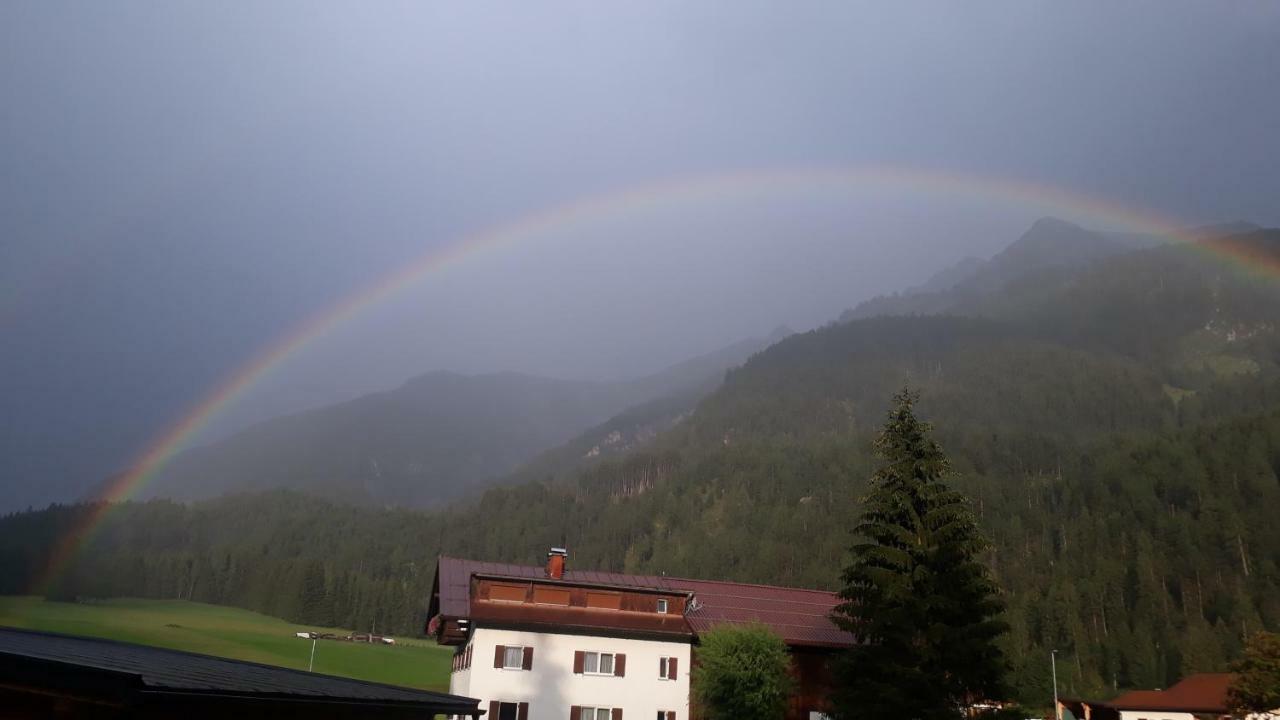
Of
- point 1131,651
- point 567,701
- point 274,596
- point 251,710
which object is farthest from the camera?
point 274,596

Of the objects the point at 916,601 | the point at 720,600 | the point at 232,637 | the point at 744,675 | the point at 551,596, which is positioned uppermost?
the point at 720,600

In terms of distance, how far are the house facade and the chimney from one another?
1.66 ft

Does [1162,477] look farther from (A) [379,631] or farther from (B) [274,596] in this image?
(B) [274,596]

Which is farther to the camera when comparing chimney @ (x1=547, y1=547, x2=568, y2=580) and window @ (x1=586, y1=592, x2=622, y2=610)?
chimney @ (x1=547, y1=547, x2=568, y2=580)

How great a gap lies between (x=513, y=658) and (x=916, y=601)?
2076cm

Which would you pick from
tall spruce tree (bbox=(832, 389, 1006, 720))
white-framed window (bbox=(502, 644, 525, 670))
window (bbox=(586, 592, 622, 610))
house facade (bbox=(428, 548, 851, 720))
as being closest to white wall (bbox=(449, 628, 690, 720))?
house facade (bbox=(428, 548, 851, 720))

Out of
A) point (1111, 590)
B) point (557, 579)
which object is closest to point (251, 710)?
point (557, 579)

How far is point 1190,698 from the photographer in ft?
223

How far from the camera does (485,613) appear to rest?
4456 centimetres

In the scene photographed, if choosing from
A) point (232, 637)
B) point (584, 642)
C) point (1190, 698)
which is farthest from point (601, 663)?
point (232, 637)

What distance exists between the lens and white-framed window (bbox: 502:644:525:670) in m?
43.8

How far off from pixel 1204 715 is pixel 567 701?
49.1 metres

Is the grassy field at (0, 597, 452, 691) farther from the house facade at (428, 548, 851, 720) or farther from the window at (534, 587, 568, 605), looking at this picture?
the window at (534, 587, 568, 605)

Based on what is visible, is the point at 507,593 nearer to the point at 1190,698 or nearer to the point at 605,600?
the point at 605,600
